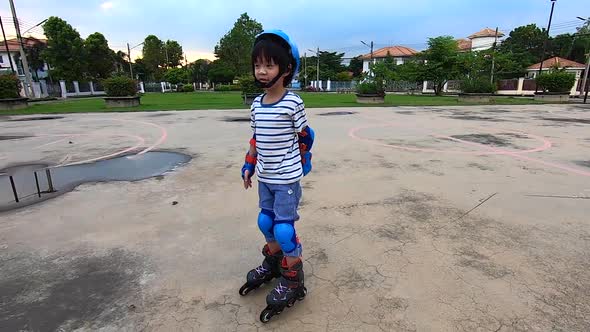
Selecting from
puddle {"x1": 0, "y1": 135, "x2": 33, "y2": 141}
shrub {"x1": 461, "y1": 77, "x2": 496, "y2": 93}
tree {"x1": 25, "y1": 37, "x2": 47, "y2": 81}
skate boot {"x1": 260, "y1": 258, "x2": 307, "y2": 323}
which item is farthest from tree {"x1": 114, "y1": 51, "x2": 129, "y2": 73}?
skate boot {"x1": 260, "y1": 258, "x2": 307, "y2": 323}

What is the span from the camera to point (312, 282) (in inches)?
104

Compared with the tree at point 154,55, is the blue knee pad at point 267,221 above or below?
below

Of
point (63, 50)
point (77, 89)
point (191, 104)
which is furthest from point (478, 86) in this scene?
point (63, 50)

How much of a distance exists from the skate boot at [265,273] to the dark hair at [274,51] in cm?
134

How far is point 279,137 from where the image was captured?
223 cm

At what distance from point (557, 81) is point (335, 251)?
2824 cm

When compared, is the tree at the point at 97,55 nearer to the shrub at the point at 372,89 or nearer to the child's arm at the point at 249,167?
the shrub at the point at 372,89

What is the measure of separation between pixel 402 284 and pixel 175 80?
60.5 meters

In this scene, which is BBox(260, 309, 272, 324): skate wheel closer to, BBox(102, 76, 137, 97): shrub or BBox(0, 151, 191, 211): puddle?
BBox(0, 151, 191, 211): puddle

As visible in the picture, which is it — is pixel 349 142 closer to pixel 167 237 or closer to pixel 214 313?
pixel 167 237

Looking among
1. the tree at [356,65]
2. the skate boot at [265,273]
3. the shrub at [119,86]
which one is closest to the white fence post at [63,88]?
the shrub at [119,86]

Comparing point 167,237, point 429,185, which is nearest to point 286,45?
point 167,237

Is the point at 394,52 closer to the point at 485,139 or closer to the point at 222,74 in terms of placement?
the point at 222,74

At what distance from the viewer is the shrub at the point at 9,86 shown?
18.0 m
